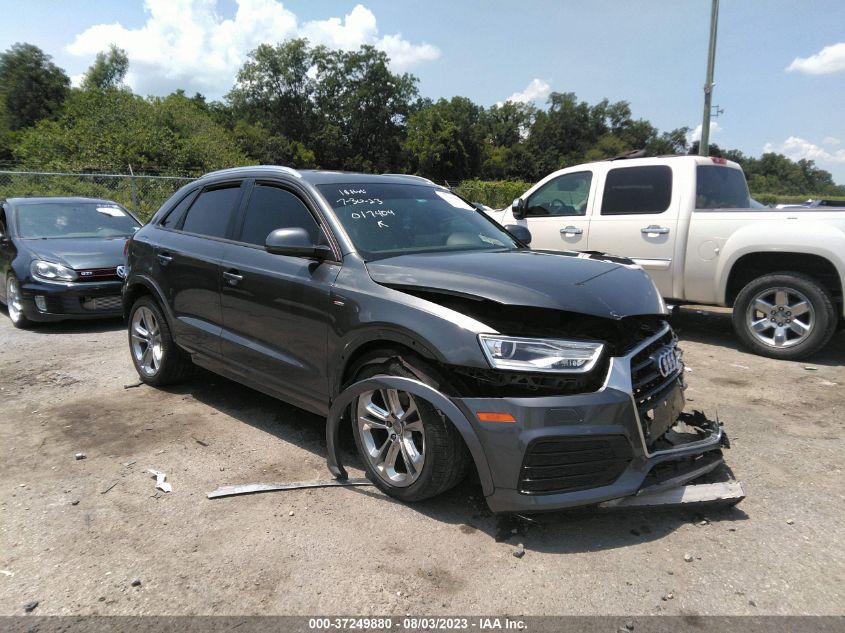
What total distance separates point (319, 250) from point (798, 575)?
2.84m

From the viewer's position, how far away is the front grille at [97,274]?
7.54 metres

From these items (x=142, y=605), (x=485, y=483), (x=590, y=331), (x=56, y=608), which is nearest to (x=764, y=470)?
(x=590, y=331)

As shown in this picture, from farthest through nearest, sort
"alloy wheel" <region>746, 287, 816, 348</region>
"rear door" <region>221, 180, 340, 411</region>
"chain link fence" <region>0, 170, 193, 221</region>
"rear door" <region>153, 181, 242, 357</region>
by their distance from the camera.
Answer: "chain link fence" <region>0, 170, 193, 221</region> < "alloy wheel" <region>746, 287, 816, 348</region> < "rear door" <region>153, 181, 242, 357</region> < "rear door" <region>221, 180, 340, 411</region>

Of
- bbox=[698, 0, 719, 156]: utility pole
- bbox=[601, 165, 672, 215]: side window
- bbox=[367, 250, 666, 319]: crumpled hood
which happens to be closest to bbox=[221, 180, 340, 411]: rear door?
bbox=[367, 250, 666, 319]: crumpled hood

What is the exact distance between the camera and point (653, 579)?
2592 millimetres

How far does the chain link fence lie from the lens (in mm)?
14727

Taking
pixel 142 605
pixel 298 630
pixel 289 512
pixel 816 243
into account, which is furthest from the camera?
pixel 816 243

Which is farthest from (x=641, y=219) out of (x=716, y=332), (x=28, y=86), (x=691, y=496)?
(x=28, y=86)

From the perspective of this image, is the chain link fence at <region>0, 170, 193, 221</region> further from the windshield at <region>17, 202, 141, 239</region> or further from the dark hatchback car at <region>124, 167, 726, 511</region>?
the dark hatchback car at <region>124, 167, 726, 511</region>

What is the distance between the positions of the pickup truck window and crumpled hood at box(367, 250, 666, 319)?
153 inches

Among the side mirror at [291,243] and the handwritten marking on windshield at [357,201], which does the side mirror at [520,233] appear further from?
the side mirror at [291,243]

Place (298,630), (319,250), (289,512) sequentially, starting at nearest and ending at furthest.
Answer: (298,630) < (289,512) < (319,250)

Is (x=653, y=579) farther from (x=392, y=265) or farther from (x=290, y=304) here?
(x=290, y=304)

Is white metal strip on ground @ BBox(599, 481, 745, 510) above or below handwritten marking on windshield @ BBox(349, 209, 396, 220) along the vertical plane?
below
